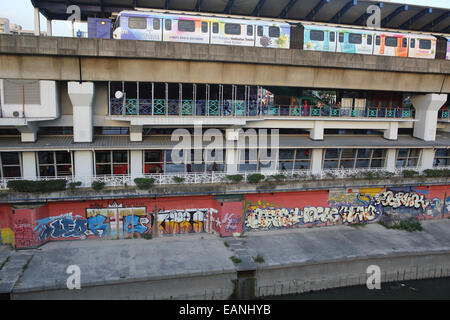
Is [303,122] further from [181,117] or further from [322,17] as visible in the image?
[322,17]

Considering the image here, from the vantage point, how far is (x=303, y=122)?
68.6ft

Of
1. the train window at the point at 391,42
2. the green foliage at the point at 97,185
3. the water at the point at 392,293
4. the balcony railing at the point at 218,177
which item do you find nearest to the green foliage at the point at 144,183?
the balcony railing at the point at 218,177

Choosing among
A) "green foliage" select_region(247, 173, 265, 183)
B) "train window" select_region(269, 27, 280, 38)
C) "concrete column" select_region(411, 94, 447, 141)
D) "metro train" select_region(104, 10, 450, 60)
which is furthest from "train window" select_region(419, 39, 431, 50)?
"green foliage" select_region(247, 173, 265, 183)

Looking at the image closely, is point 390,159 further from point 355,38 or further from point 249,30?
point 249,30

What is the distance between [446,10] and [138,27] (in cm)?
2304

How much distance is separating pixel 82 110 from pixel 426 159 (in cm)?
2172

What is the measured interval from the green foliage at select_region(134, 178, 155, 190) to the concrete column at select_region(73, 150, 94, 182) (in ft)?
8.88

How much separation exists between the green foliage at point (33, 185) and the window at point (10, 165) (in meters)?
1.89

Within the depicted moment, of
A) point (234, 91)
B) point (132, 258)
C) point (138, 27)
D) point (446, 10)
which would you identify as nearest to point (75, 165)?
point (132, 258)

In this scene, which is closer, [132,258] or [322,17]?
[132,258]

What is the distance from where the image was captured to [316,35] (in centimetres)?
2050

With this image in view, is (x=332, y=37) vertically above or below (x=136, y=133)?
above

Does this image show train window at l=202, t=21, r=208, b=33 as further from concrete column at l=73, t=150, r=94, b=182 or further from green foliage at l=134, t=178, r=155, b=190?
concrete column at l=73, t=150, r=94, b=182

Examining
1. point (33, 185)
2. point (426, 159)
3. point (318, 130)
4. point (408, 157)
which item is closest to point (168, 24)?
point (33, 185)
